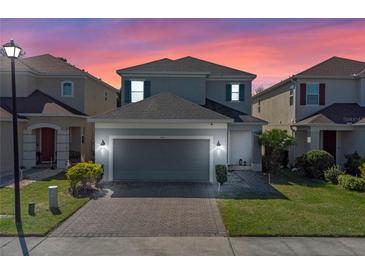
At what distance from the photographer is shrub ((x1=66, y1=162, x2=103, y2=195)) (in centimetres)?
1286

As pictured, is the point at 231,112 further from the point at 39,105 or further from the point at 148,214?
the point at 148,214

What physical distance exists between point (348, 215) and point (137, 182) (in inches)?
359

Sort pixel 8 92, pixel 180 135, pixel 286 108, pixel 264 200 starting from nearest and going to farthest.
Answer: pixel 264 200
pixel 180 135
pixel 8 92
pixel 286 108

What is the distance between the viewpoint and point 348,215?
10.4 metres

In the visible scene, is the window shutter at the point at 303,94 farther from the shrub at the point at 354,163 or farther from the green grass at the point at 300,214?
the green grass at the point at 300,214

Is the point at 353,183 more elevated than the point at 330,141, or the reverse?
the point at 330,141

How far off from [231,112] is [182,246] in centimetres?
1447

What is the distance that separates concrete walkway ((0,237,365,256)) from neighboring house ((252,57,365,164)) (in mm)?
13093

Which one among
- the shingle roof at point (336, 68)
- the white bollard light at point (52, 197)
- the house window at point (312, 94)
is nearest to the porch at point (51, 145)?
the white bollard light at point (52, 197)

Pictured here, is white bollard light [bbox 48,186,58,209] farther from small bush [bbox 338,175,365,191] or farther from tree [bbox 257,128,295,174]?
small bush [bbox 338,175,365,191]

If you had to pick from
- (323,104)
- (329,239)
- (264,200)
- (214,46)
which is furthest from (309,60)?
(329,239)

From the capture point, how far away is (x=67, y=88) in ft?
73.6

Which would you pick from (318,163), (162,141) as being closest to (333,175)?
(318,163)

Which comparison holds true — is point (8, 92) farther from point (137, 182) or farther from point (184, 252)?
point (184, 252)
